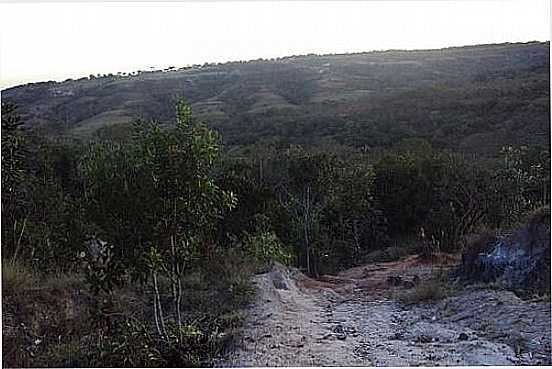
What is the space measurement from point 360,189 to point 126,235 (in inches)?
293

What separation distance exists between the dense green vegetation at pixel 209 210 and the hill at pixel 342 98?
187mm

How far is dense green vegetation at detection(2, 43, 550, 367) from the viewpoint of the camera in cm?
541

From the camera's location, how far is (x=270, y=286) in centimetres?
797

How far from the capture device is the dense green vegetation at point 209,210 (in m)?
5.41

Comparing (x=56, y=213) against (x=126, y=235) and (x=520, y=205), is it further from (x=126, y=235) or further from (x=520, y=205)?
(x=520, y=205)

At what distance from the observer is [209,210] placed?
548cm

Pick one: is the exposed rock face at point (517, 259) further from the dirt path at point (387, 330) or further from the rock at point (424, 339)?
the rock at point (424, 339)

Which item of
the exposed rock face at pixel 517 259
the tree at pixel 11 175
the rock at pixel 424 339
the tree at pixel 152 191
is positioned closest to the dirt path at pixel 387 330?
the rock at pixel 424 339

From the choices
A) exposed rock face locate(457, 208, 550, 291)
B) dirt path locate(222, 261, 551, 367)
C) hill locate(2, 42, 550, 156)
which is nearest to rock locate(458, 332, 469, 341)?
dirt path locate(222, 261, 551, 367)

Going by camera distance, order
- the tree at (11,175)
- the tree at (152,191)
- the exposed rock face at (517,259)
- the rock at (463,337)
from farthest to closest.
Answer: the exposed rock face at (517,259) → the tree at (11,175) → the rock at (463,337) → the tree at (152,191)

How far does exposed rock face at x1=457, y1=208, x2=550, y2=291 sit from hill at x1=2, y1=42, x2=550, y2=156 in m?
11.8

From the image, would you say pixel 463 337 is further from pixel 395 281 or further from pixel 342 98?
pixel 342 98

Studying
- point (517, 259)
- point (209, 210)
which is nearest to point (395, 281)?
point (517, 259)

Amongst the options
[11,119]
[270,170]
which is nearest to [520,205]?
[270,170]
